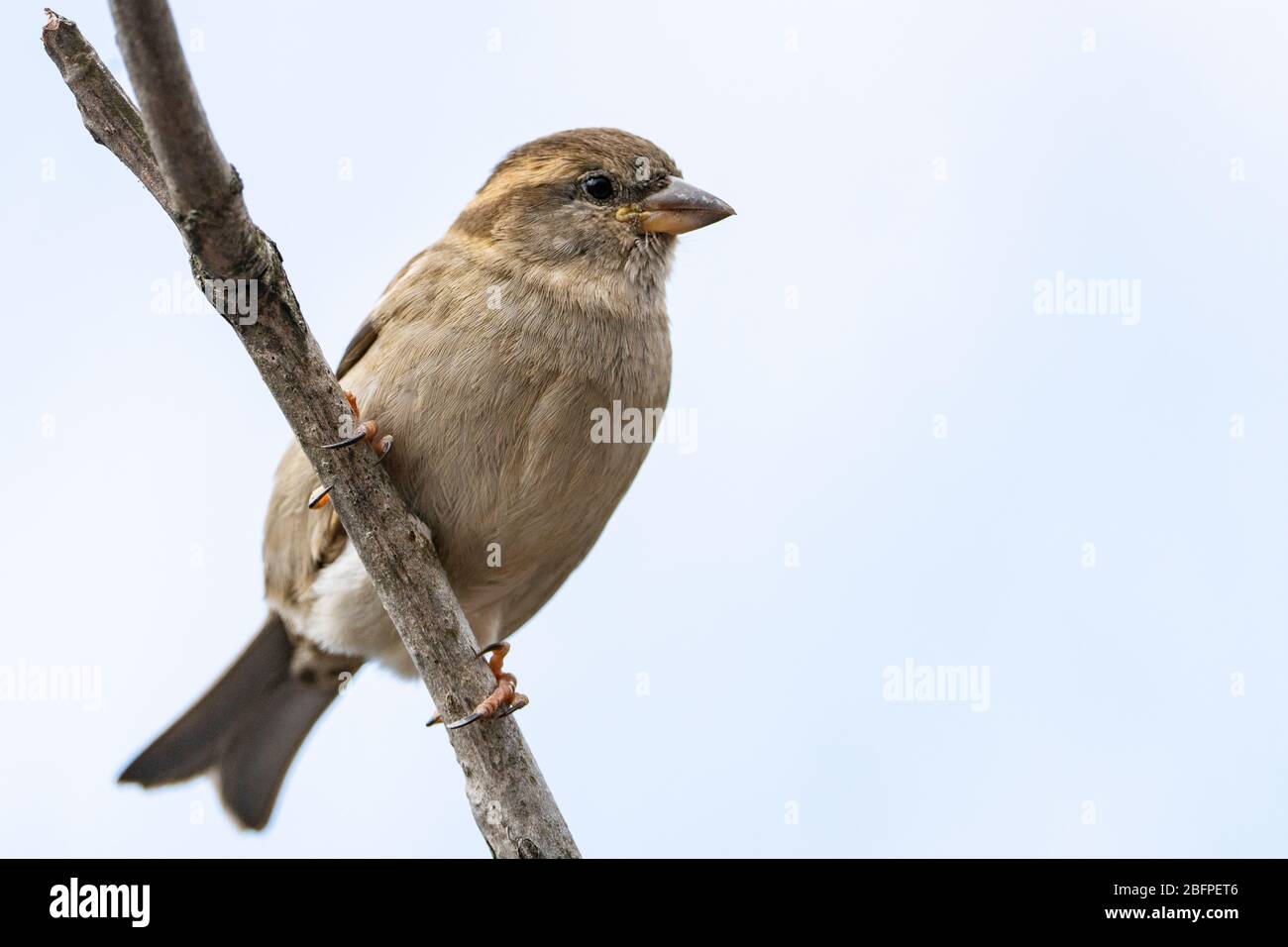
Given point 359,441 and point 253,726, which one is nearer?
point 359,441

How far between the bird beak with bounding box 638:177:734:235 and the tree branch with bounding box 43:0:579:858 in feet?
5.34

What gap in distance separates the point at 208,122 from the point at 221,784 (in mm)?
3237

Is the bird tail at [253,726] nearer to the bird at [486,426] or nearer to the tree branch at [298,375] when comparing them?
the bird at [486,426]

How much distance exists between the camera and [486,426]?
4.28 metres

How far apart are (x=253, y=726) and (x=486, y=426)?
75.9 inches

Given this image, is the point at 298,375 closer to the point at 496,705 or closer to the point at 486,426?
the point at 486,426

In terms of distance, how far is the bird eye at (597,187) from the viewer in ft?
16.2

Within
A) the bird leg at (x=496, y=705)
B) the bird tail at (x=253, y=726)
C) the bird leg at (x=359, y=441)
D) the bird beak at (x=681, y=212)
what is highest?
the bird beak at (x=681, y=212)

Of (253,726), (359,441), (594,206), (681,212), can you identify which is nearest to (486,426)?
(359,441)

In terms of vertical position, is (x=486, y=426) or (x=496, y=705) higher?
(x=486, y=426)

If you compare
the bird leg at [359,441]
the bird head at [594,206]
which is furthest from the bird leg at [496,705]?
the bird head at [594,206]

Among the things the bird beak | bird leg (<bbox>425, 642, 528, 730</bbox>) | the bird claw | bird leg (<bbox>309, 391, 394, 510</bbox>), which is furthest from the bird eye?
bird leg (<bbox>425, 642, 528, 730</bbox>)

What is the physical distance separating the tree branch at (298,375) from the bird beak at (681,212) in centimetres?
163

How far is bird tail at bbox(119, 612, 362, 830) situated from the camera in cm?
522
